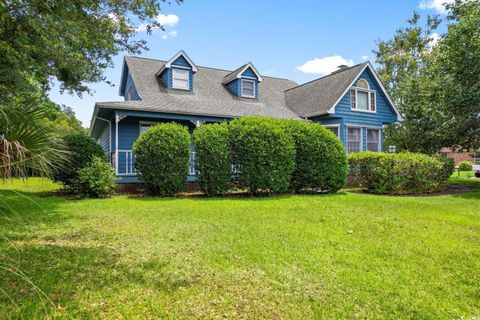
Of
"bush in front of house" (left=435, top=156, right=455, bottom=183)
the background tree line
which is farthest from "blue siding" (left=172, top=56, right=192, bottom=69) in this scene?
the background tree line

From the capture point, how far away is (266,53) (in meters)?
16.5

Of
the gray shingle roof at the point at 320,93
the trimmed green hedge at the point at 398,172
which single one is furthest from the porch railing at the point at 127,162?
the gray shingle roof at the point at 320,93

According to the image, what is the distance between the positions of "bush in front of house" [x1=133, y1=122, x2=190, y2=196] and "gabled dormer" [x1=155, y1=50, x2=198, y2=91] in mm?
6198

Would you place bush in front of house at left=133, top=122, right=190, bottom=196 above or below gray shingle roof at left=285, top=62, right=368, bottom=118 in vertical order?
below

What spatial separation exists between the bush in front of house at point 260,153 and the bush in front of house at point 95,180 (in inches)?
167

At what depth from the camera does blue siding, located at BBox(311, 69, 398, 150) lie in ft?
53.8

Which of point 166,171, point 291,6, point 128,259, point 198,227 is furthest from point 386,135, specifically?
point 128,259

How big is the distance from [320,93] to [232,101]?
5611 mm

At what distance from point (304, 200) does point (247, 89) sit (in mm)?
9868

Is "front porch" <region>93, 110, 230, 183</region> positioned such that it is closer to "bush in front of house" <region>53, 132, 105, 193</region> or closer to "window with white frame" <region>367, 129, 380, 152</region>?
"bush in front of house" <region>53, 132, 105, 193</region>

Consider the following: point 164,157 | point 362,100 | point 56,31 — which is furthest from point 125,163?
point 362,100

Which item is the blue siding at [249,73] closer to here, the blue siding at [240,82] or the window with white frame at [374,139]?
the blue siding at [240,82]

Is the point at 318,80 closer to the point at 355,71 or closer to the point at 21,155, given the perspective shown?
the point at 355,71

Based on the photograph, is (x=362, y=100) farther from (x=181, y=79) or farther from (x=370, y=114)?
(x=181, y=79)
